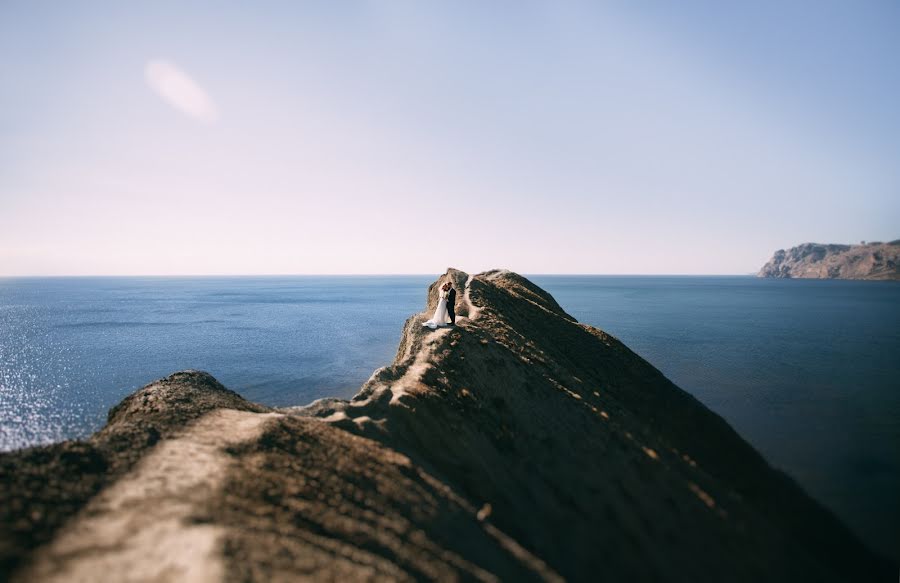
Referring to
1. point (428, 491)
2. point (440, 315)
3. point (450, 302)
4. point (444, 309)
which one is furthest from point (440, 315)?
point (428, 491)

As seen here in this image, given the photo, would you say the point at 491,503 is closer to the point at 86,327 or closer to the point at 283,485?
the point at 283,485

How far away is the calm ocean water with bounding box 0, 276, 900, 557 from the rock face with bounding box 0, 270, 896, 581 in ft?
24.0

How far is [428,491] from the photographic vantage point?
12.3 meters

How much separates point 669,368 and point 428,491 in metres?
38.1

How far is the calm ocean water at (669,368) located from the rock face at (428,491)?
7302 mm

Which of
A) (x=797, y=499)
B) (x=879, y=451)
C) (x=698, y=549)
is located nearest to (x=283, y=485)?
(x=698, y=549)

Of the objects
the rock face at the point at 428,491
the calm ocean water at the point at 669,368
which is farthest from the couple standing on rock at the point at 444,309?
the calm ocean water at the point at 669,368

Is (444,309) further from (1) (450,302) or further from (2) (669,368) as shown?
(2) (669,368)

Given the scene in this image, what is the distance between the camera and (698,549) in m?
13.0

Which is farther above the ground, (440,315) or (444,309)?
(444,309)

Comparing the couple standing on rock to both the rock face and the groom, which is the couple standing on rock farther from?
the rock face

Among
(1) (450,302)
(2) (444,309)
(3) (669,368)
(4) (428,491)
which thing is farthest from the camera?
(3) (669,368)

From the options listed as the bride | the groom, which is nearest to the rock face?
the groom

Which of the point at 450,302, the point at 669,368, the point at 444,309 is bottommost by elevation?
the point at 669,368
